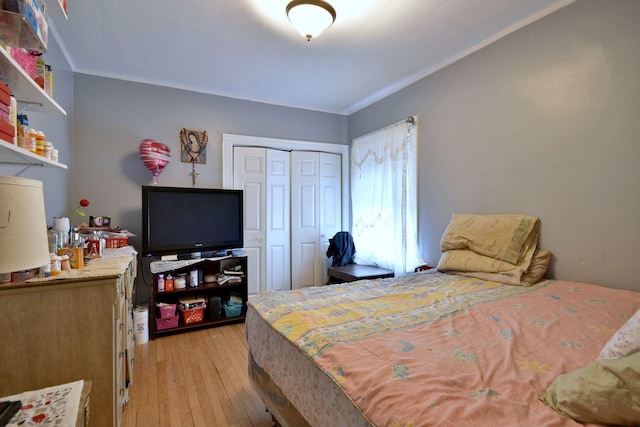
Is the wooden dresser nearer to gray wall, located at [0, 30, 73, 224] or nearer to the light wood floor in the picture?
the light wood floor

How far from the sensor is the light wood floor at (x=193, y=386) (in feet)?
5.84

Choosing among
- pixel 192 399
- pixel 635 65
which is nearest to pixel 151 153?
pixel 192 399

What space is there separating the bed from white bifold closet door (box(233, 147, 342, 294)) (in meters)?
2.03

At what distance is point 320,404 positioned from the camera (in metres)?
1.05

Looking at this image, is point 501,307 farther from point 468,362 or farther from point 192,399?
point 192,399

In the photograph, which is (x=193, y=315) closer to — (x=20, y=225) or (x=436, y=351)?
(x=20, y=225)

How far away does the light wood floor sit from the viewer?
1.78 m

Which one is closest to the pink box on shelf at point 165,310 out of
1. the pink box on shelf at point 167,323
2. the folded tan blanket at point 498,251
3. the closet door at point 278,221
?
the pink box on shelf at point 167,323

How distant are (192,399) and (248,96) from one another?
323 centimetres

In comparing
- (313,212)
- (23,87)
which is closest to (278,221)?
(313,212)

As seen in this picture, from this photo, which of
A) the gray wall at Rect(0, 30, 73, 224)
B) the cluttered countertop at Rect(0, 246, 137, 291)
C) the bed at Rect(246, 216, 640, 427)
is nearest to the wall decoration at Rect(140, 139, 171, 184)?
the gray wall at Rect(0, 30, 73, 224)

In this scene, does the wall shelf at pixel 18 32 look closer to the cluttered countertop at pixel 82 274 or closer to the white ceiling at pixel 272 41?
the cluttered countertop at pixel 82 274

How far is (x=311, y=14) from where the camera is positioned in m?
1.92

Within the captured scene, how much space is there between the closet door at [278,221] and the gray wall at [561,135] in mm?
1980
